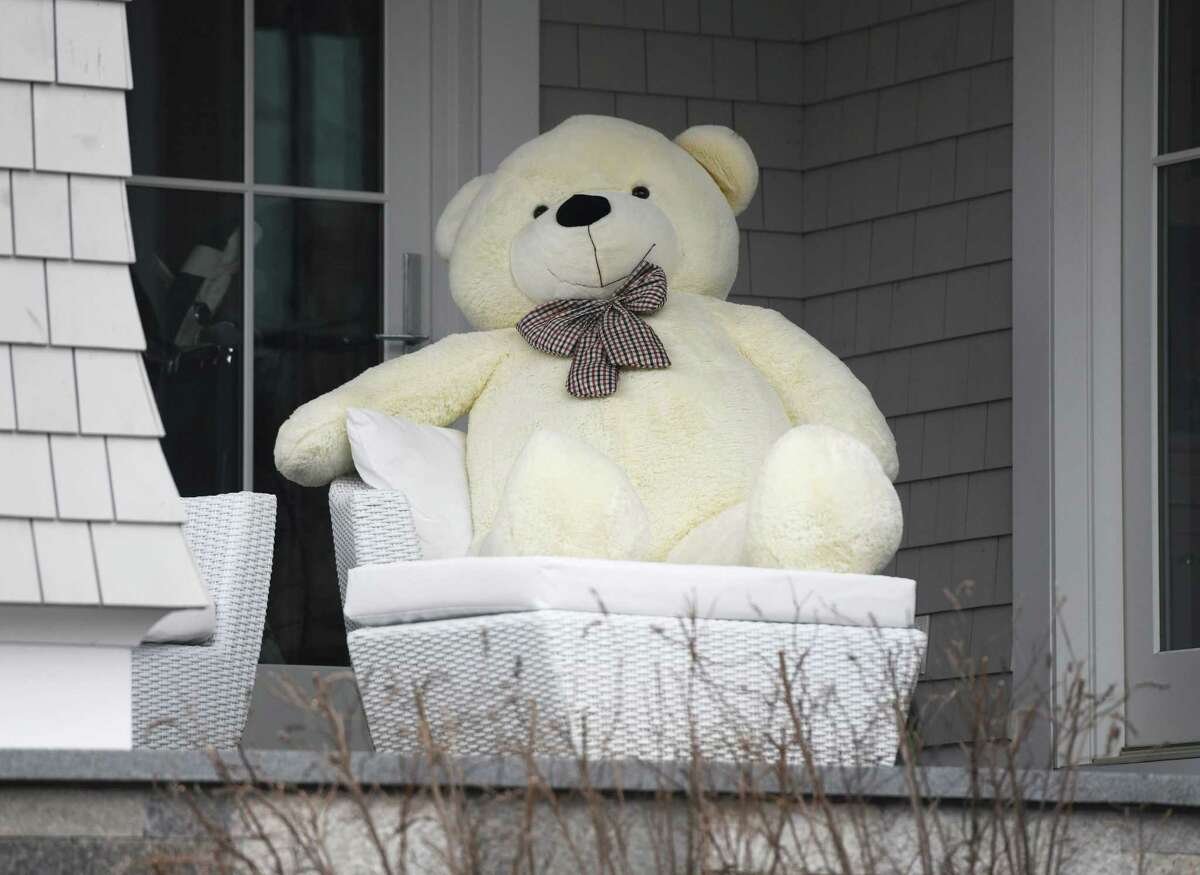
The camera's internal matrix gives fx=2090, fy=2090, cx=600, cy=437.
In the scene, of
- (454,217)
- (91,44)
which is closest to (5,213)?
(91,44)

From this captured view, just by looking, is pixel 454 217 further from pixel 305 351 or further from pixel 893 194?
pixel 893 194

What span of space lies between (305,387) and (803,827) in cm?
244

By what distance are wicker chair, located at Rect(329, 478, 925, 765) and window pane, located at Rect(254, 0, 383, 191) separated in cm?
193

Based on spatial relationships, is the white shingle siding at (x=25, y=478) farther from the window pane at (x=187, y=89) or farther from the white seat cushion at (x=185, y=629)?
the window pane at (x=187, y=89)

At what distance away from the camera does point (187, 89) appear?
464 cm

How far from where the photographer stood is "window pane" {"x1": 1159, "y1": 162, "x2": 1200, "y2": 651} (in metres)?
4.13

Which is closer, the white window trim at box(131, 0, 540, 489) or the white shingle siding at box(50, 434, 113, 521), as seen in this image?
the white shingle siding at box(50, 434, 113, 521)

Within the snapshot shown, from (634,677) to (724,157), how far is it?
1410 millimetres

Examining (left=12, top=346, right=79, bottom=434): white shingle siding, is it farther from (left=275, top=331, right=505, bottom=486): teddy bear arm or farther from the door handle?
the door handle

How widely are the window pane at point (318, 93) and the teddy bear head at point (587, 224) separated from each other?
88 cm

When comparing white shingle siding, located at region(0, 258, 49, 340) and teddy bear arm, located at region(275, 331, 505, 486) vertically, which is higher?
white shingle siding, located at region(0, 258, 49, 340)

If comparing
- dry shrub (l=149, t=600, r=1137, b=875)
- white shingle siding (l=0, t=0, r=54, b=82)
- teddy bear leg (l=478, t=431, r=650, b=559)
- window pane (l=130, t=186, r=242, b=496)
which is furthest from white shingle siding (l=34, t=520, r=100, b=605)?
window pane (l=130, t=186, r=242, b=496)

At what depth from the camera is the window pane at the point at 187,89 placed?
15.2 ft

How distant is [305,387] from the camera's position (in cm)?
468
